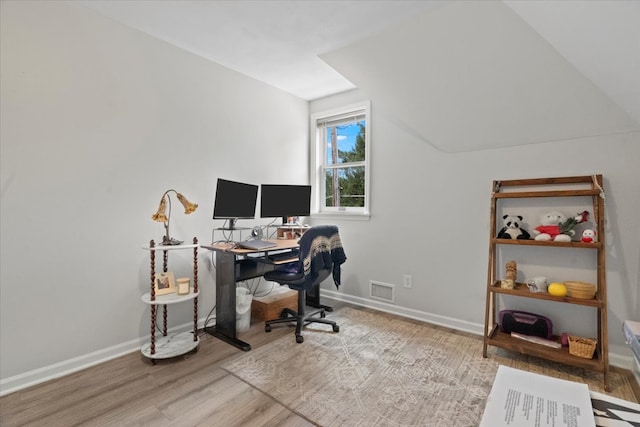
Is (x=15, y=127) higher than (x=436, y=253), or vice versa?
(x=15, y=127)

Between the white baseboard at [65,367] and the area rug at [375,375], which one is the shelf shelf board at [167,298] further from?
the area rug at [375,375]

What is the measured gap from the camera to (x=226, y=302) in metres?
2.67

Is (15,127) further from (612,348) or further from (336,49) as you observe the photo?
(612,348)

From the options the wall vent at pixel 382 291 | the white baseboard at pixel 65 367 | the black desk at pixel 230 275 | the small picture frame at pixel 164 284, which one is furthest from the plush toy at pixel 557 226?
the white baseboard at pixel 65 367

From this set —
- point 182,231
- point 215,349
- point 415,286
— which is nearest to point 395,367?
point 415,286

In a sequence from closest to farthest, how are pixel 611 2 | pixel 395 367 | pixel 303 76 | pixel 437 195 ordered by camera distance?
pixel 611 2
pixel 395 367
pixel 437 195
pixel 303 76

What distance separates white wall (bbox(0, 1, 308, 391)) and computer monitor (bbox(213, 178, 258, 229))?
0.31 metres

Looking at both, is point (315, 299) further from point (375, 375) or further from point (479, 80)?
point (479, 80)

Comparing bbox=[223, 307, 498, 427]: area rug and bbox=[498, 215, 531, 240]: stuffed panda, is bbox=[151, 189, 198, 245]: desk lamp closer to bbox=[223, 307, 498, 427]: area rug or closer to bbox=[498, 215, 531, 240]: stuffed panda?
bbox=[223, 307, 498, 427]: area rug

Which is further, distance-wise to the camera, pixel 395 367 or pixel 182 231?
pixel 182 231

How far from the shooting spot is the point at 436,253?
2.96 metres

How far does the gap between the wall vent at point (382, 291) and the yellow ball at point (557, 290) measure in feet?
4.60

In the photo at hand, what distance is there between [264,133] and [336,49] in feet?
3.96

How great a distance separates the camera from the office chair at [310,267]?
8.23 feet
